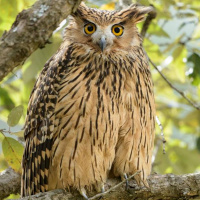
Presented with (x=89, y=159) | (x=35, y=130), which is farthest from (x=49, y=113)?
(x=89, y=159)

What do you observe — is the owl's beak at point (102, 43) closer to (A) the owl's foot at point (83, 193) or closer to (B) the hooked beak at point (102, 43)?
(B) the hooked beak at point (102, 43)

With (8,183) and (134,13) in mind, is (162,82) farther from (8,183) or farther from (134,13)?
(8,183)

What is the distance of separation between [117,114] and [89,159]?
1.14ft

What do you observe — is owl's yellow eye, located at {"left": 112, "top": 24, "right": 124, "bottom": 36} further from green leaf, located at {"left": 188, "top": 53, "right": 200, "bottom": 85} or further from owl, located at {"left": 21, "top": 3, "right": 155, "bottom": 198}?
green leaf, located at {"left": 188, "top": 53, "right": 200, "bottom": 85}

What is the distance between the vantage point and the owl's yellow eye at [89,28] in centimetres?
326

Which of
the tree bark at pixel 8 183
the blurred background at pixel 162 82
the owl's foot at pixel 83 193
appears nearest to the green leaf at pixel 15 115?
the blurred background at pixel 162 82

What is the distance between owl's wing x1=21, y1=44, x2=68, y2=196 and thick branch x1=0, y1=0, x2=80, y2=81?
94cm

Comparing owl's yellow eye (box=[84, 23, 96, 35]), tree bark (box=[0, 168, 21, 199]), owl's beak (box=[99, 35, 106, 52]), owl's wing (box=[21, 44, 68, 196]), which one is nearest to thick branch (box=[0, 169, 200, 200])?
owl's wing (box=[21, 44, 68, 196])

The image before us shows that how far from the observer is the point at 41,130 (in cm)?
319

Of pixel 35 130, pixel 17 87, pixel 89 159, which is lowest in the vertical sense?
pixel 89 159

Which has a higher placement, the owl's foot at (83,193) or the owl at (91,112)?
the owl at (91,112)

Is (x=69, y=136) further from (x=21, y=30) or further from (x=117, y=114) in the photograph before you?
(x=21, y=30)

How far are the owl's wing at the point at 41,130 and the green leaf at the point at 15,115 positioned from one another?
18.8 inches

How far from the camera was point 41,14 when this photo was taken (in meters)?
2.19
